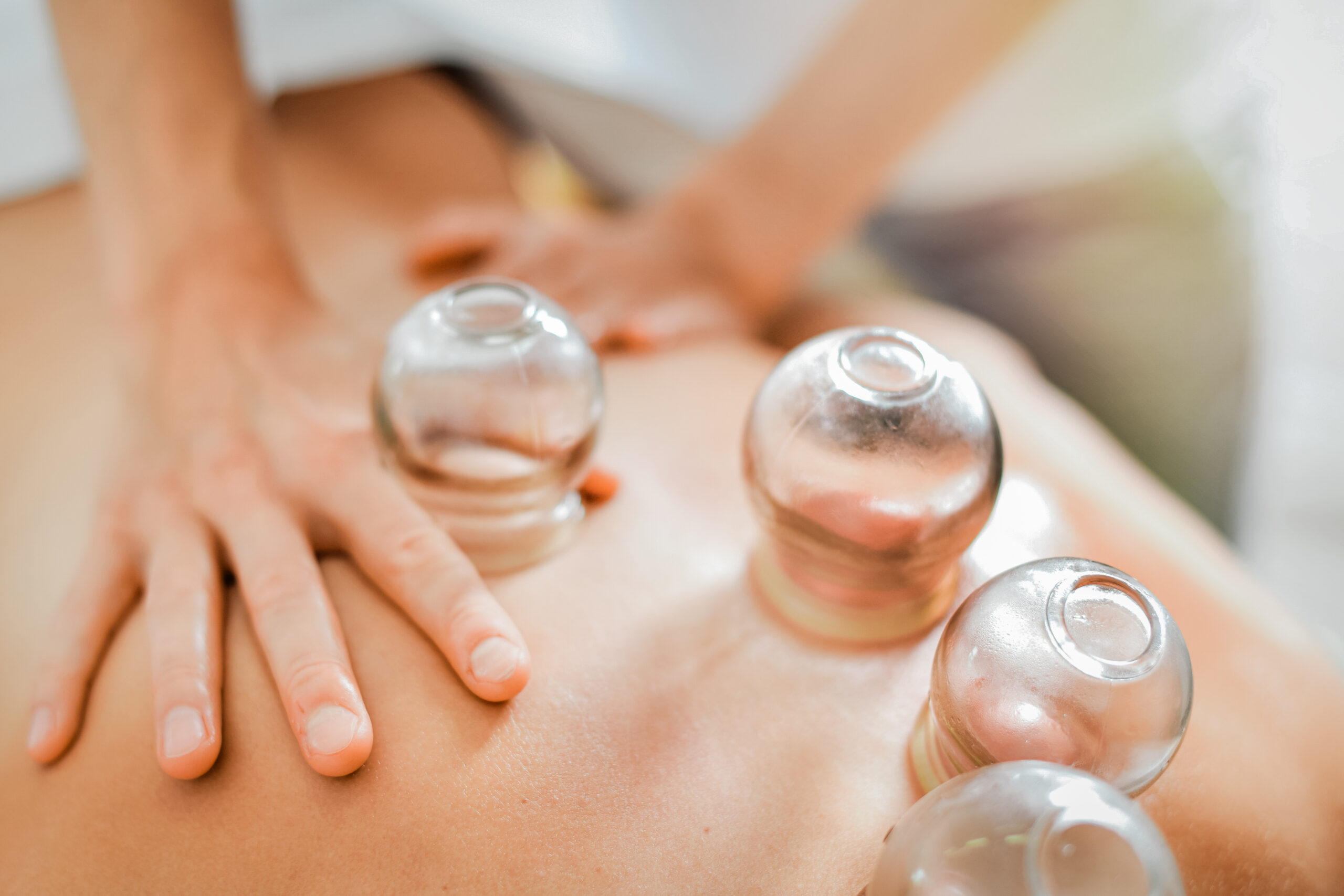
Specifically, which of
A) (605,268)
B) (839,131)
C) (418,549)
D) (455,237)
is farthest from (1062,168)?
(418,549)

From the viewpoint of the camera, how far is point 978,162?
1.25 metres

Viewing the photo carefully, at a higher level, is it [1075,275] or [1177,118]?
[1177,118]

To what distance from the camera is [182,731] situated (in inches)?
18.2

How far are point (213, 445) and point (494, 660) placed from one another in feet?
0.97

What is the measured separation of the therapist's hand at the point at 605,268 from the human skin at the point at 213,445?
167mm

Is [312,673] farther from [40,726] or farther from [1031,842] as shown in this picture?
[1031,842]

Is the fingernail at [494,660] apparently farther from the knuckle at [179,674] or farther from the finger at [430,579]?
the knuckle at [179,674]

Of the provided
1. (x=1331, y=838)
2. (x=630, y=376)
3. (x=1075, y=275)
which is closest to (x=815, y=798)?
(x=1331, y=838)

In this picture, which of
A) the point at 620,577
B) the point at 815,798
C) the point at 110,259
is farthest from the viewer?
the point at 110,259

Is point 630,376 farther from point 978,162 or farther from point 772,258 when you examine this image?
point 978,162

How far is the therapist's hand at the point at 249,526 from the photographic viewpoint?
476 millimetres

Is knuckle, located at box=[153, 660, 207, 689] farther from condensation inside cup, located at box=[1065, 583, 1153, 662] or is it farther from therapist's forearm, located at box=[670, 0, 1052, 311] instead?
therapist's forearm, located at box=[670, 0, 1052, 311]

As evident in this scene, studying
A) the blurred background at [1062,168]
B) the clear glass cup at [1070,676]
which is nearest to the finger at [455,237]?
the blurred background at [1062,168]

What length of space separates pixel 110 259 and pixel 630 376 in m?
0.46
